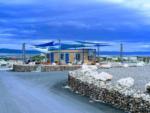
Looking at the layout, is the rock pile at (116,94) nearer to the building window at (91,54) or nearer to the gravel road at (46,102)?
the gravel road at (46,102)

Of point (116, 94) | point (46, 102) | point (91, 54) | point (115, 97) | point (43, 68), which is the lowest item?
point (46, 102)

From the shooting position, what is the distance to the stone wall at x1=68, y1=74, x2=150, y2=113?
14.2 metres

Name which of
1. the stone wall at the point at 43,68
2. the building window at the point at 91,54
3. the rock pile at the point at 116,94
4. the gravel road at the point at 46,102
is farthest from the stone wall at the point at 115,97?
the building window at the point at 91,54

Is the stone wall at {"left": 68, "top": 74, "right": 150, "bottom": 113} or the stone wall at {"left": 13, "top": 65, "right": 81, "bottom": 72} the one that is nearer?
the stone wall at {"left": 68, "top": 74, "right": 150, "bottom": 113}

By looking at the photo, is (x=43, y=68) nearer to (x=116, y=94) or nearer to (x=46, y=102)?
(x=46, y=102)

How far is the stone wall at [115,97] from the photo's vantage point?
1415 cm

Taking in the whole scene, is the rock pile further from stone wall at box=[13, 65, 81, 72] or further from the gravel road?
stone wall at box=[13, 65, 81, 72]

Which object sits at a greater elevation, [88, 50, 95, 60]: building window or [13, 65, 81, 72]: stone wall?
[88, 50, 95, 60]: building window

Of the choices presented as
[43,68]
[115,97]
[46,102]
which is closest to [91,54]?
[43,68]

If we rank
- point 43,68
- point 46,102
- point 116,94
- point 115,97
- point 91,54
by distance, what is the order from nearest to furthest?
point 116,94 < point 115,97 < point 46,102 < point 43,68 < point 91,54

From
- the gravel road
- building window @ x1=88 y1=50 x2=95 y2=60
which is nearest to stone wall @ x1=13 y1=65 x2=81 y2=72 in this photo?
building window @ x1=88 y1=50 x2=95 y2=60

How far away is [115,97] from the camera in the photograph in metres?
16.7

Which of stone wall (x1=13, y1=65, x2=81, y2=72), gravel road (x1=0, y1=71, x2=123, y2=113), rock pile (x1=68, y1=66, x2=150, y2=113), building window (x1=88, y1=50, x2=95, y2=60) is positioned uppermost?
building window (x1=88, y1=50, x2=95, y2=60)

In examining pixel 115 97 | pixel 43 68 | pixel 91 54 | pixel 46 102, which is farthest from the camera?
pixel 91 54
